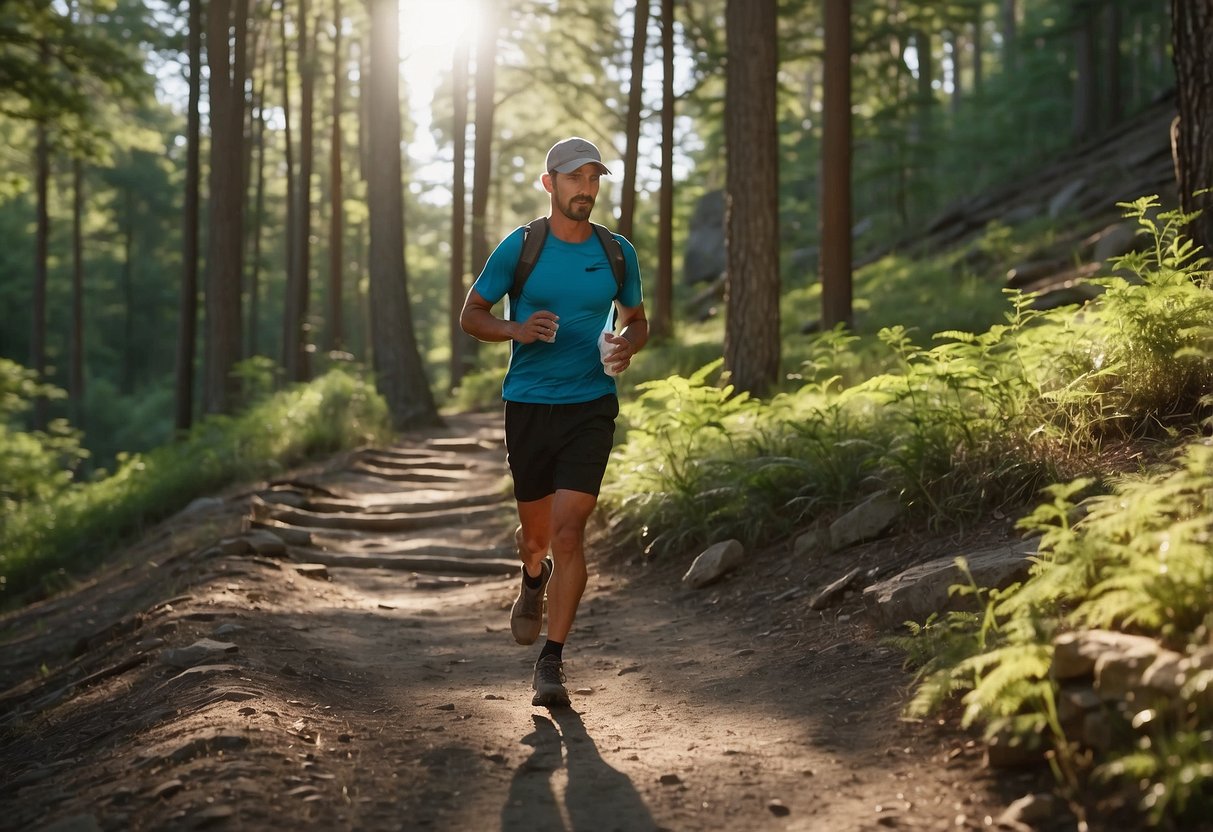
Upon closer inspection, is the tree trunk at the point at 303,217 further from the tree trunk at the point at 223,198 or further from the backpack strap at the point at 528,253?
the backpack strap at the point at 528,253

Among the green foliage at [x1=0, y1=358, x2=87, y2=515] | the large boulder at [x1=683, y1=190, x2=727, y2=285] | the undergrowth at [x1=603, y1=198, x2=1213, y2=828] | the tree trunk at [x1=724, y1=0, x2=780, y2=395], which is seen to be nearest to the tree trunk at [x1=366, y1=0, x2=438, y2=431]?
the green foliage at [x1=0, y1=358, x2=87, y2=515]

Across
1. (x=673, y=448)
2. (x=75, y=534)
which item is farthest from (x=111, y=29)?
(x=673, y=448)

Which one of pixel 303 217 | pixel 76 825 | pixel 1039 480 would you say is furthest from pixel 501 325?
pixel 303 217

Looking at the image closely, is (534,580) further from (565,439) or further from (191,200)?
(191,200)

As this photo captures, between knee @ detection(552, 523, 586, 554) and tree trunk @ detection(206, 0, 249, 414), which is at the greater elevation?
tree trunk @ detection(206, 0, 249, 414)

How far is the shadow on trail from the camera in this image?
3930 millimetres

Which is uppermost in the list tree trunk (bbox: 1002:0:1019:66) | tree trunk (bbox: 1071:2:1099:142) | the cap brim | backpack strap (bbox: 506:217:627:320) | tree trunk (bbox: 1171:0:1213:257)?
tree trunk (bbox: 1002:0:1019:66)

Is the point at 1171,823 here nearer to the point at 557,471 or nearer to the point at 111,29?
the point at 557,471

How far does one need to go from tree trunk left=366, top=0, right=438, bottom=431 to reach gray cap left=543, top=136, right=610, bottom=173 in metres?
12.5

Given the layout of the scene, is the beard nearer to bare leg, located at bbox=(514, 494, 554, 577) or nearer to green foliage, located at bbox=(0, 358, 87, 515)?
bare leg, located at bbox=(514, 494, 554, 577)

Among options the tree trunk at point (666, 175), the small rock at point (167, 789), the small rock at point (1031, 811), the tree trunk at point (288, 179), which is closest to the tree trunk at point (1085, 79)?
the tree trunk at point (666, 175)

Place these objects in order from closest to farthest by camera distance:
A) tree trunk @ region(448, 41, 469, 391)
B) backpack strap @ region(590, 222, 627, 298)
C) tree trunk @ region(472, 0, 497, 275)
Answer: backpack strap @ region(590, 222, 627, 298)
tree trunk @ region(472, 0, 497, 275)
tree trunk @ region(448, 41, 469, 391)

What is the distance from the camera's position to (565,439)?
5.73 meters

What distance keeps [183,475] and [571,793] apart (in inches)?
512
